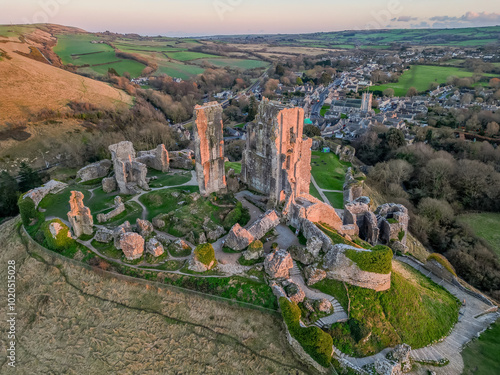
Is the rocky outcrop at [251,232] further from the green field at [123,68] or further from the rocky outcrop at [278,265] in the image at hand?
the green field at [123,68]

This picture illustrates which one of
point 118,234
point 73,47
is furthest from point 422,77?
point 73,47

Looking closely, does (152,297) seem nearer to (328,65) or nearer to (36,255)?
(36,255)

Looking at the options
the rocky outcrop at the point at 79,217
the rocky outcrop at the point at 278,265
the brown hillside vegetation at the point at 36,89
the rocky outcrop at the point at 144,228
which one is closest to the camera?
the rocky outcrop at the point at 278,265

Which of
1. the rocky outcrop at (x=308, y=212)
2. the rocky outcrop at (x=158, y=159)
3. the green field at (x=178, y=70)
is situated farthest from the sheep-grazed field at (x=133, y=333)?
the green field at (x=178, y=70)

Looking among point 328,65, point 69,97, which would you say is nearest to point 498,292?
point 69,97

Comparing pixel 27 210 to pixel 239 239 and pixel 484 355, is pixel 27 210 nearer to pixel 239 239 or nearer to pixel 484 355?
pixel 239 239

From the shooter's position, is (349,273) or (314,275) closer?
(349,273)

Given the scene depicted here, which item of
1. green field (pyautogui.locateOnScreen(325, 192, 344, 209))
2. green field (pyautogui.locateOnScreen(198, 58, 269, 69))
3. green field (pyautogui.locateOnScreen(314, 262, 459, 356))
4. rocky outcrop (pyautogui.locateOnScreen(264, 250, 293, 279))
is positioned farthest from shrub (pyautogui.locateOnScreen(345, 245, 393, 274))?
green field (pyautogui.locateOnScreen(198, 58, 269, 69))
